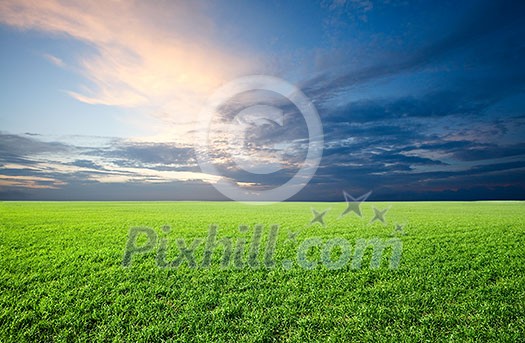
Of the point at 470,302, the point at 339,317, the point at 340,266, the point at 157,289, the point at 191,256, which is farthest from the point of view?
the point at 191,256

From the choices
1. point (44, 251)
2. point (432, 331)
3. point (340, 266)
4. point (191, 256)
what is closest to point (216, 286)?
point (191, 256)

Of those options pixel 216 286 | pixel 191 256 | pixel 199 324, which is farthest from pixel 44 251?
pixel 199 324

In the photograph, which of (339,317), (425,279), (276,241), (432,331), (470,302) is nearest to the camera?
(432,331)

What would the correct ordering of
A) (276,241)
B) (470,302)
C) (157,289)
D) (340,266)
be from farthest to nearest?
1. (276,241)
2. (340,266)
3. (157,289)
4. (470,302)

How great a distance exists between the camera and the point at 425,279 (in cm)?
973

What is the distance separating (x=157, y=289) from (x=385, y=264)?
8.82 metres

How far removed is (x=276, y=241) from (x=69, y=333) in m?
11.0

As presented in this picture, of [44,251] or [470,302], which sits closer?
[470,302]

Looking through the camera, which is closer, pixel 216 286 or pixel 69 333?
pixel 69 333

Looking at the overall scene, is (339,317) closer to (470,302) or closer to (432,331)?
(432,331)

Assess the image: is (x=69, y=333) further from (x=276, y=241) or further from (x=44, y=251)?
(x=276, y=241)

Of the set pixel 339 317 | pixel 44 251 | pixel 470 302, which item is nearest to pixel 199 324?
pixel 339 317

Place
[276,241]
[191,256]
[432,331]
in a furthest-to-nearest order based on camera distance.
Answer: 1. [276,241]
2. [191,256]
3. [432,331]

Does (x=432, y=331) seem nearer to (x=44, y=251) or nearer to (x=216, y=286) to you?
(x=216, y=286)
